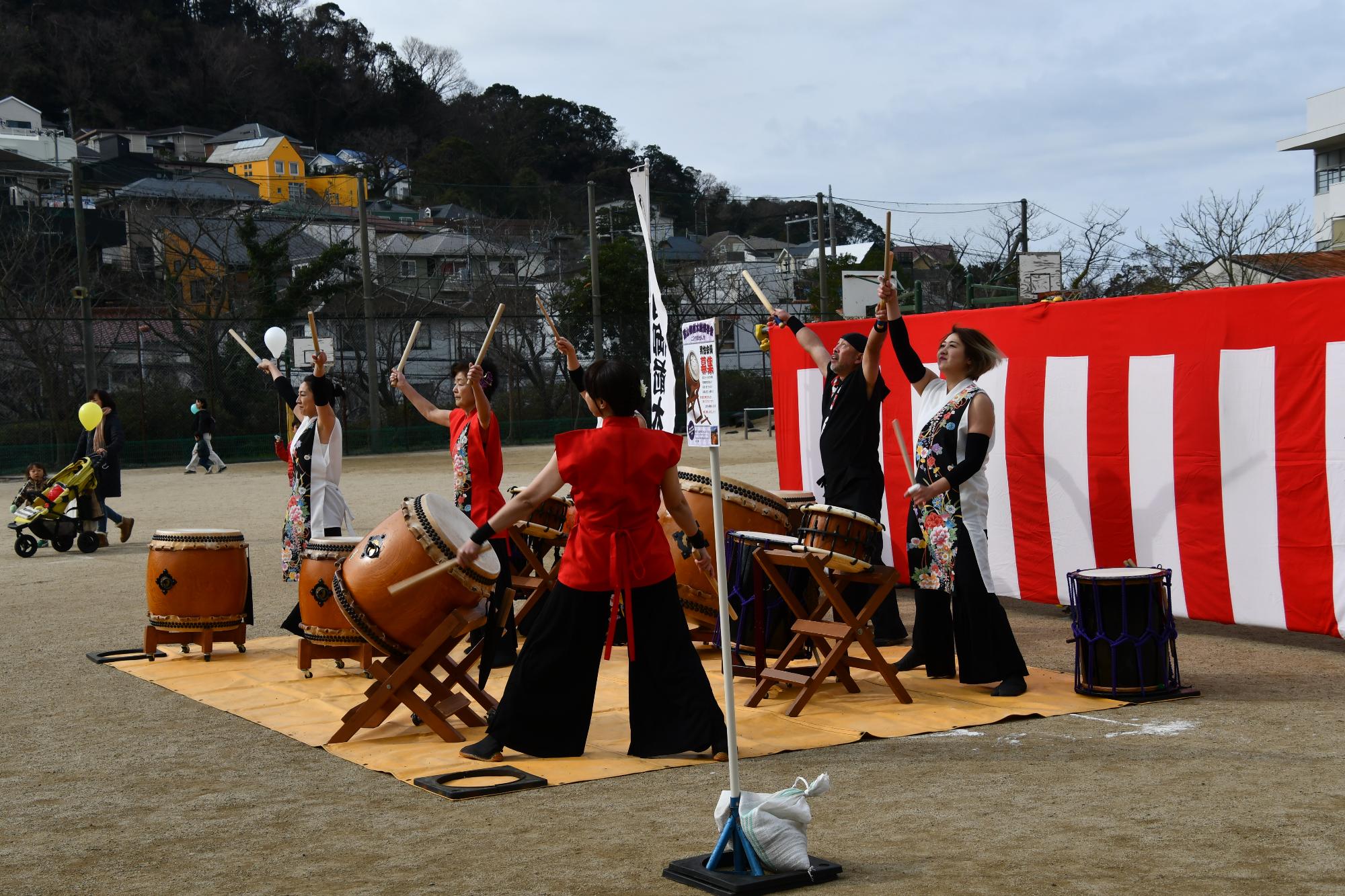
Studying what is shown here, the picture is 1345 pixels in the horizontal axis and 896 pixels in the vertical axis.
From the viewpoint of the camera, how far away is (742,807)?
4164 mm

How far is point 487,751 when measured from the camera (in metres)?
5.73

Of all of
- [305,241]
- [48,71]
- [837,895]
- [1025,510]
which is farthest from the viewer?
[48,71]

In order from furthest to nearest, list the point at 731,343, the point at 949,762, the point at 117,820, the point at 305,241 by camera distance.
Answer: the point at 305,241, the point at 731,343, the point at 949,762, the point at 117,820

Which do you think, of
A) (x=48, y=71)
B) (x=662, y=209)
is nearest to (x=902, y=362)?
(x=662, y=209)

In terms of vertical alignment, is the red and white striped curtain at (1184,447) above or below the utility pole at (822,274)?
below

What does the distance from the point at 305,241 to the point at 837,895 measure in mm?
50233

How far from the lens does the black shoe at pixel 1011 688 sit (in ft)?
22.2

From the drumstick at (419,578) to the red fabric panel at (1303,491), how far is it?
Answer: 4.57 m

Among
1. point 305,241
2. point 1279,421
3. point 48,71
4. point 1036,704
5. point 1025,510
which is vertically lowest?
point 1036,704

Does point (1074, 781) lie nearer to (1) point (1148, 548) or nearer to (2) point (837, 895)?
(2) point (837, 895)

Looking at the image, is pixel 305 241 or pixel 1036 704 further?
pixel 305 241

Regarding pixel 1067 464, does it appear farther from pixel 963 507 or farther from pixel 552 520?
pixel 552 520

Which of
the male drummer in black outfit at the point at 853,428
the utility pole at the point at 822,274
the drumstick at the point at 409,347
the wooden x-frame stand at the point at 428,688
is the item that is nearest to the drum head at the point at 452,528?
the wooden x-frame stand at the point at 428,688

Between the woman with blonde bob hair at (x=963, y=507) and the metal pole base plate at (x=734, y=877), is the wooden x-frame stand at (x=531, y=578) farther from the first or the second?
the metal pole base plate at (x=734, y=877)
